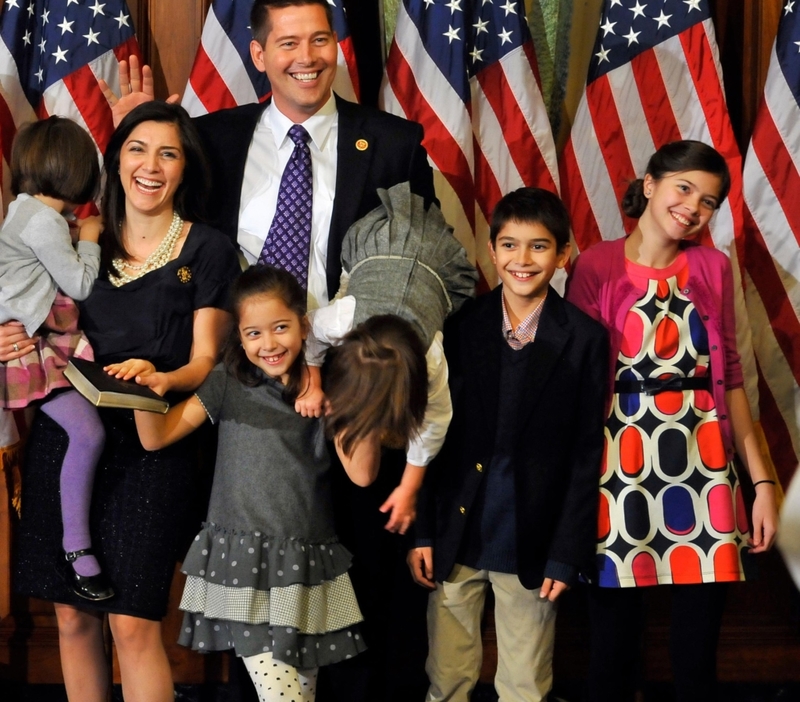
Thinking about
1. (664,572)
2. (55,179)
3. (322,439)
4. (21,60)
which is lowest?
(664,572)

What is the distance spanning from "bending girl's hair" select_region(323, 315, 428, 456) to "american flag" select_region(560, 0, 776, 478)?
1.24 meters

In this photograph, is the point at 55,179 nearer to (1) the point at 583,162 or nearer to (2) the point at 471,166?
(2) the point at 471,166

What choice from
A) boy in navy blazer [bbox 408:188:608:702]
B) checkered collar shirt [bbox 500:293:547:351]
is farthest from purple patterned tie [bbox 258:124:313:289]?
checkered collar shirt [bbox 500:293:547:351]

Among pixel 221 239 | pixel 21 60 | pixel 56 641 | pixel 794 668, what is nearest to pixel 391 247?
pixel 221 239

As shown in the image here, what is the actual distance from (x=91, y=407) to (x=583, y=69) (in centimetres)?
228

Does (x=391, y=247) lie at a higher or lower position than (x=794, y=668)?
higher

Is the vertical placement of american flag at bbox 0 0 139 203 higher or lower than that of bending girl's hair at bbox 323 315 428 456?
higher

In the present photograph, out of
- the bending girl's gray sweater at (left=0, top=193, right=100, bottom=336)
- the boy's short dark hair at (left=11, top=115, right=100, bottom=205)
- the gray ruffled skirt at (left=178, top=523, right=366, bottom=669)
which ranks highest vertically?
the boy's short dark hair at (left=11, top=115, right=100, bottom=205)

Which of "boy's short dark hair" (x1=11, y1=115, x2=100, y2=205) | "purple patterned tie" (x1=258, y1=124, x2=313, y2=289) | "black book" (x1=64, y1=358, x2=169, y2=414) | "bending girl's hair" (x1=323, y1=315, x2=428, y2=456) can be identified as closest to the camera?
"black book" (x1=64, y1=358, x2=169, y2=414)

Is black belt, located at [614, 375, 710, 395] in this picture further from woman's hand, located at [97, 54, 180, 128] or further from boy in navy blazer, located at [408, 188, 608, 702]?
woman's hand, located at [97, 54, 180, 128]

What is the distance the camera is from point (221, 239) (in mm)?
2975

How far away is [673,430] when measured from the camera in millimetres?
3027

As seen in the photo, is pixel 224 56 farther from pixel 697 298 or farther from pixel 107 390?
pixel 697 298

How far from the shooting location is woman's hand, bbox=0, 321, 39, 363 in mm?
2814
